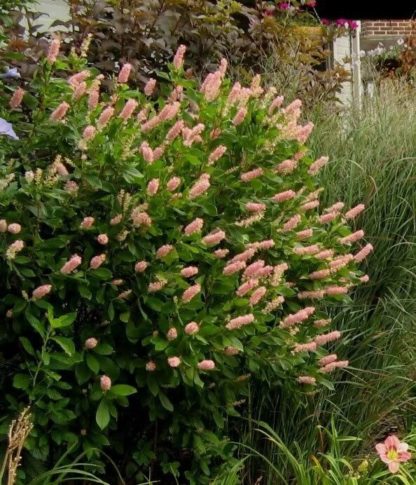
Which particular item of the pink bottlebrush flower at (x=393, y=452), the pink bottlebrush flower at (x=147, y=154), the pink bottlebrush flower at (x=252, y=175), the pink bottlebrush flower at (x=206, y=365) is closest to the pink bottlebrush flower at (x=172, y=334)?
the pink bottlebrush flower at (x=206, y=365)

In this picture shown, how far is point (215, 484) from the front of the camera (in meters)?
2.86

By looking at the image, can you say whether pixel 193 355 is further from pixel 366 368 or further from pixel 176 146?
pixel 366 368

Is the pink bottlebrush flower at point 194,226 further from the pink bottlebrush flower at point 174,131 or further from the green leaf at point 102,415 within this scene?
the green leaf at point 102,415

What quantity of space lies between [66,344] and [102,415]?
25 cm

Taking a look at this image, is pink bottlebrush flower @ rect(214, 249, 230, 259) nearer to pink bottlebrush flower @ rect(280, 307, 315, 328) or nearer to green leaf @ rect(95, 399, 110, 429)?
pink bottlebrush flower @ rect(280, 307, 315, 328)

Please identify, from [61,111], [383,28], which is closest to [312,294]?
[61,111]

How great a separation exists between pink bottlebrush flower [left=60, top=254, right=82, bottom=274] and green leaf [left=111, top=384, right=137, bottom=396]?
385 mm

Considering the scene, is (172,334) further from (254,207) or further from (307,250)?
(307,250)

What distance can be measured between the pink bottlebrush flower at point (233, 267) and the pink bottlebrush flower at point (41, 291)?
571 millimetres

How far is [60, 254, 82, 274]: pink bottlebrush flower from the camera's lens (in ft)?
7.74

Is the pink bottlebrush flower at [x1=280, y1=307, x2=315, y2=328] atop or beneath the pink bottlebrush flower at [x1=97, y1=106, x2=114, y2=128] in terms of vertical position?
beneath

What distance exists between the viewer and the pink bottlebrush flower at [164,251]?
2.49 m

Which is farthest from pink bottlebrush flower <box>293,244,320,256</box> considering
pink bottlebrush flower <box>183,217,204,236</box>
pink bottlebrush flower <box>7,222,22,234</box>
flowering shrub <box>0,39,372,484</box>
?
pink bottlebrush flower <box>7,222,22,234</box>

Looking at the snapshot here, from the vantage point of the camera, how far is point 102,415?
2.49 m
